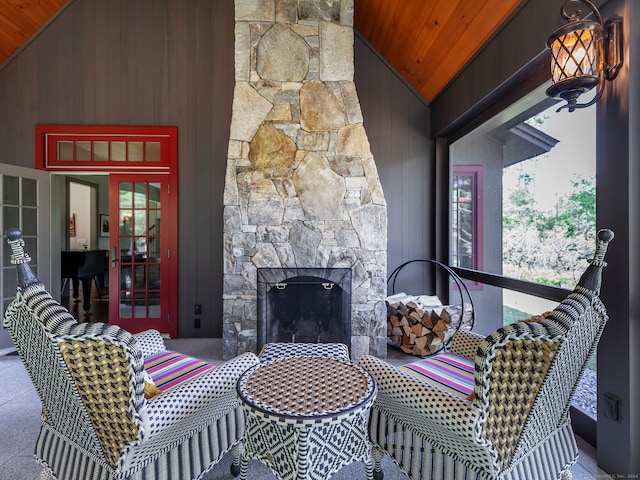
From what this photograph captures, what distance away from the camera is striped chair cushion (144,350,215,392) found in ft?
5.14

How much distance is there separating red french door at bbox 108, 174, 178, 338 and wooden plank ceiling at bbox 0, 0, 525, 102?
6.11 feet

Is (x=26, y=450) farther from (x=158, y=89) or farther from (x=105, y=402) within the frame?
(x=158, y=89)

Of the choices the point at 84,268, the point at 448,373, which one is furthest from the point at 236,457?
the point at 84,268

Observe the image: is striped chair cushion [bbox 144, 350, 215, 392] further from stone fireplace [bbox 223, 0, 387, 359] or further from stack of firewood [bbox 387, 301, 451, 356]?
stack of firewood [bbox 387, 301, 451, 356]

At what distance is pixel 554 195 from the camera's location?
7.53 feet

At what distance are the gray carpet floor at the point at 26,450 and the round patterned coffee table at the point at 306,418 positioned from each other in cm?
22

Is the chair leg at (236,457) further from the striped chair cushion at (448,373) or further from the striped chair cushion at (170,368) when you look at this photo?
the striped chair cushion at (448,373)

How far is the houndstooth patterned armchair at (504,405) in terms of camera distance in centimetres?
109

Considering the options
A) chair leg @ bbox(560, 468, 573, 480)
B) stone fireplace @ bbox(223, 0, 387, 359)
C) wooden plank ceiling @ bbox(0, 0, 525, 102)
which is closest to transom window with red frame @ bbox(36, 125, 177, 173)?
wooden plank ceiling @ bbox(0, 0, 525, 102)

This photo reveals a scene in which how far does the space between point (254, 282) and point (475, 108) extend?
2.71m

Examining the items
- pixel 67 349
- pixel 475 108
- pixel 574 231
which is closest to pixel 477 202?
pixel 475 108

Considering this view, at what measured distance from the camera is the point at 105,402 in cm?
110

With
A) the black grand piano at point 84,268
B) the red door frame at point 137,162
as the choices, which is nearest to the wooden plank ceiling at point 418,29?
the red door frame at point 137,162

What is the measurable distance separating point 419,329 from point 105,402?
2664 mm
